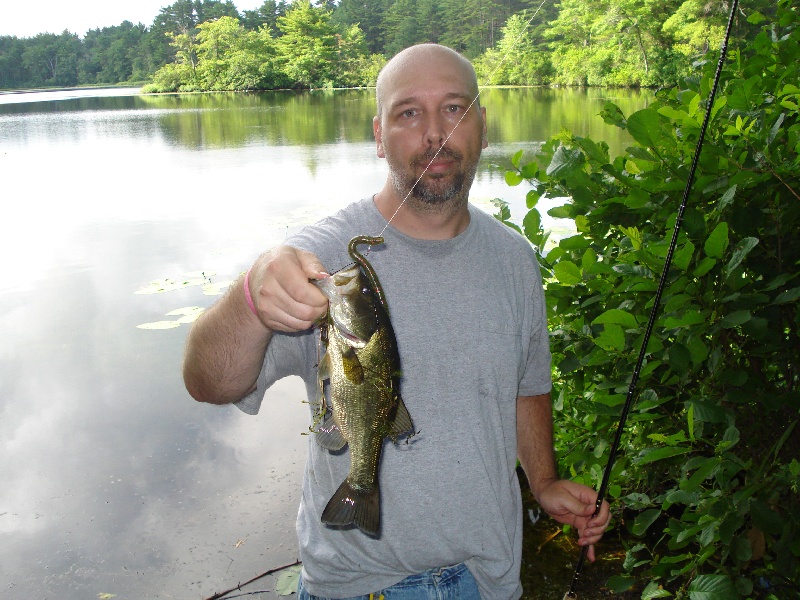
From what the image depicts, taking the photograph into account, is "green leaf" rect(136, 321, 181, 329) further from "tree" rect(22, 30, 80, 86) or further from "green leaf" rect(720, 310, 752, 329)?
"tree" rect(22, 30, 80, 86)

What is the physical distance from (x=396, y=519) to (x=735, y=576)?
1088 millimetres

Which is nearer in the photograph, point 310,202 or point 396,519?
point 396,519

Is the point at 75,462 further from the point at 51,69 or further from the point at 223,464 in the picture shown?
the point at 51,69

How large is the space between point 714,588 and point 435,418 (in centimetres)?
92

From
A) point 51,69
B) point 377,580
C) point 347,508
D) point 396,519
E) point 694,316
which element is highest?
point 51,69

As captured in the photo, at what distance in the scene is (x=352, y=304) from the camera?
139 cm

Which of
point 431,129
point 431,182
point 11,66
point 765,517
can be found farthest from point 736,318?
point 11,66

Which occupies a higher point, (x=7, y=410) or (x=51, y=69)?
(x=51, y=69)

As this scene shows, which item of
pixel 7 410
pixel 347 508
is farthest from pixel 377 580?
pixel 7 410

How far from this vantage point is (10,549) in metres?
4.33

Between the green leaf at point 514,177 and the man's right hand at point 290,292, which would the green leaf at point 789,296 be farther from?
the man's right hand at point 290,292

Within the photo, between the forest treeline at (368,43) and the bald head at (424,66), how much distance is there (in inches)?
20.3

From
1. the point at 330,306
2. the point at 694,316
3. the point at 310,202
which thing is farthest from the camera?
the point at 310,202

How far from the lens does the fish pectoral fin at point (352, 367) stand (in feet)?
4.73
